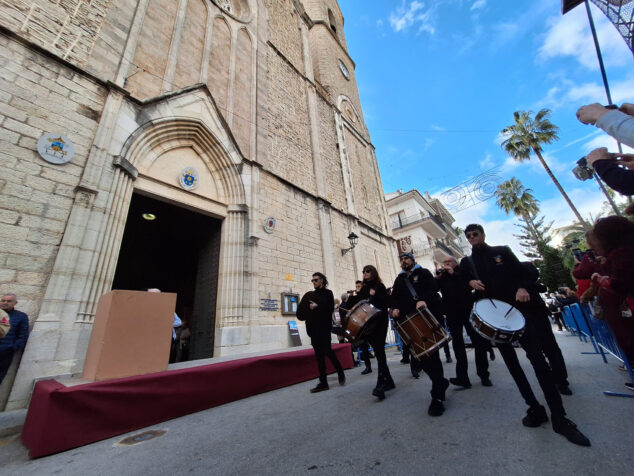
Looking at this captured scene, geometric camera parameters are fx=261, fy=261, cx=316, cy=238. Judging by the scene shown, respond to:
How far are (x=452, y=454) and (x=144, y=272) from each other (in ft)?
44.5

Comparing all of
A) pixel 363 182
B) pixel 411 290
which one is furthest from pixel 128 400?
pixel 363 182

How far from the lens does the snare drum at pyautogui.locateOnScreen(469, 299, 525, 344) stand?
216cm

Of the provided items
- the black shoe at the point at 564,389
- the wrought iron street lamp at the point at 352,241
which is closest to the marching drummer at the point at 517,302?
the black shoe at the point at 564,389

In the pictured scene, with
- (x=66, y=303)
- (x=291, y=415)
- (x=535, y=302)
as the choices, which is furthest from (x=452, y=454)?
(x=66, y=303)

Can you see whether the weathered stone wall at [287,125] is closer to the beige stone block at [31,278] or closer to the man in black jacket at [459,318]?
the beige stone block at [31,278]

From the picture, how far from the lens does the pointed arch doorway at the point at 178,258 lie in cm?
744

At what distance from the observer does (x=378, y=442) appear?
2084mm

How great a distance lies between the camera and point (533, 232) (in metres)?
29.6

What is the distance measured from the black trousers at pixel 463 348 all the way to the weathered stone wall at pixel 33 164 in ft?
21.0

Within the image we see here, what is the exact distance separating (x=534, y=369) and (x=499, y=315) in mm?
445

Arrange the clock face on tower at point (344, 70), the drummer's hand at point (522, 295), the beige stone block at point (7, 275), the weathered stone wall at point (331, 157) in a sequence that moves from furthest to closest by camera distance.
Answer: the clock face on tower at point (344, 70) < the weathered stone wall at point (331, 157) < the beige stone block at point (7, 275) < the drummer's hand at point (522, 295)

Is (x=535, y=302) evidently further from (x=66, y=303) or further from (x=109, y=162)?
(x=109, y=162)

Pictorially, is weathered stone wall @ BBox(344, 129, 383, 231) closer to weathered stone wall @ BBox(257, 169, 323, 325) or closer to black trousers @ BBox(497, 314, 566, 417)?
weathered stone wall @ BBox(257, 169, 323, 325)

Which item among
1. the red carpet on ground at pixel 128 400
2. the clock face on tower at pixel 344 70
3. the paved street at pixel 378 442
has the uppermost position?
the clock face on tower at pixel 344 70
